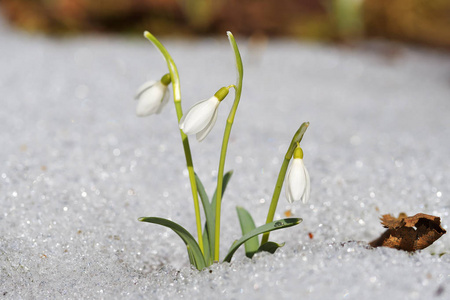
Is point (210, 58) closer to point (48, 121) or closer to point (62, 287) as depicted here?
point (48, 121)

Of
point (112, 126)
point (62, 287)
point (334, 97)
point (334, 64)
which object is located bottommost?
point (62, 287)

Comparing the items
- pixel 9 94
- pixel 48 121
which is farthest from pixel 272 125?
pixel 9 94

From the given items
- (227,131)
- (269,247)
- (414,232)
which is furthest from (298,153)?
(414,232)

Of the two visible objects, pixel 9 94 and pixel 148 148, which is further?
pixel 9 94

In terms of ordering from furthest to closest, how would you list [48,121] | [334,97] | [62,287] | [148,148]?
[334,97] < [48,121] < [148,148] < [62,287]

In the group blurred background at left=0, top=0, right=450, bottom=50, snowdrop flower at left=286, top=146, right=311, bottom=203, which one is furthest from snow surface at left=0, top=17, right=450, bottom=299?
blurred background at left=0, top=0, right=450, bottom=50

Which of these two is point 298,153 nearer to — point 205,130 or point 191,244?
point 205,130

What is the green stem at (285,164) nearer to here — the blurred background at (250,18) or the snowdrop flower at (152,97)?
the snowdrop flower at (152,97)
